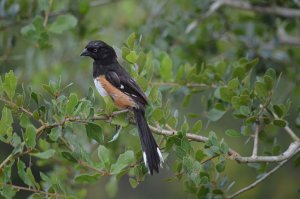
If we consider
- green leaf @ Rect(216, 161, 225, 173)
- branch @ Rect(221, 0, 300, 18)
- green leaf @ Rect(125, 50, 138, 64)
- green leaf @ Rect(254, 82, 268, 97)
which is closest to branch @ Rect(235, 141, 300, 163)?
green leaf @ Rect(216, 161, 225, 173)

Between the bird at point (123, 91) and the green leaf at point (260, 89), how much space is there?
666mm

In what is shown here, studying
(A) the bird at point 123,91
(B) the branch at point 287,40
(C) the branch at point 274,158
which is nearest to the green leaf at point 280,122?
(C) the branch at point 274,158

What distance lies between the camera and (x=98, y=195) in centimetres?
955

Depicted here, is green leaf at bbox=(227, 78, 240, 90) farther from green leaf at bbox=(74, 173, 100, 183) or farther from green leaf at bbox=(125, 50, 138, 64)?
green leaf at bbox=(74, 173, 100, 183)

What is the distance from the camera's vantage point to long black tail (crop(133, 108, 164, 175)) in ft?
12.1

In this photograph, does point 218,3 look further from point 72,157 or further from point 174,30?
point 72,157

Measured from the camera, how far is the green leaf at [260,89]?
12.7ft

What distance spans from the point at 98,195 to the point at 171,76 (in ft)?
17.0

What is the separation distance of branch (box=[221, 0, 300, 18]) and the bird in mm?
1402

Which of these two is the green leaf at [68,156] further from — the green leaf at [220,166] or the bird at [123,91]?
the green leaf at [220,166]

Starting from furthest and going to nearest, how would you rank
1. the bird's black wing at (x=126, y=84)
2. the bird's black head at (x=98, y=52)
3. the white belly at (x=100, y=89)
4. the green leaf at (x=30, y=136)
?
the bird's black head at (x=98, y=52) < the white belly at (x=100, y=89) < the bird's black wing at (x=126, y=84) < the green leaf at (x=30, y=136)

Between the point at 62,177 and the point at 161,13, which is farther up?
the point at 161,13

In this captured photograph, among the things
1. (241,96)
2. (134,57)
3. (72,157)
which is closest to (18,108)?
(72,157)

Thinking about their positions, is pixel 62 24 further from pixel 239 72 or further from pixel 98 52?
pixel 239 72
